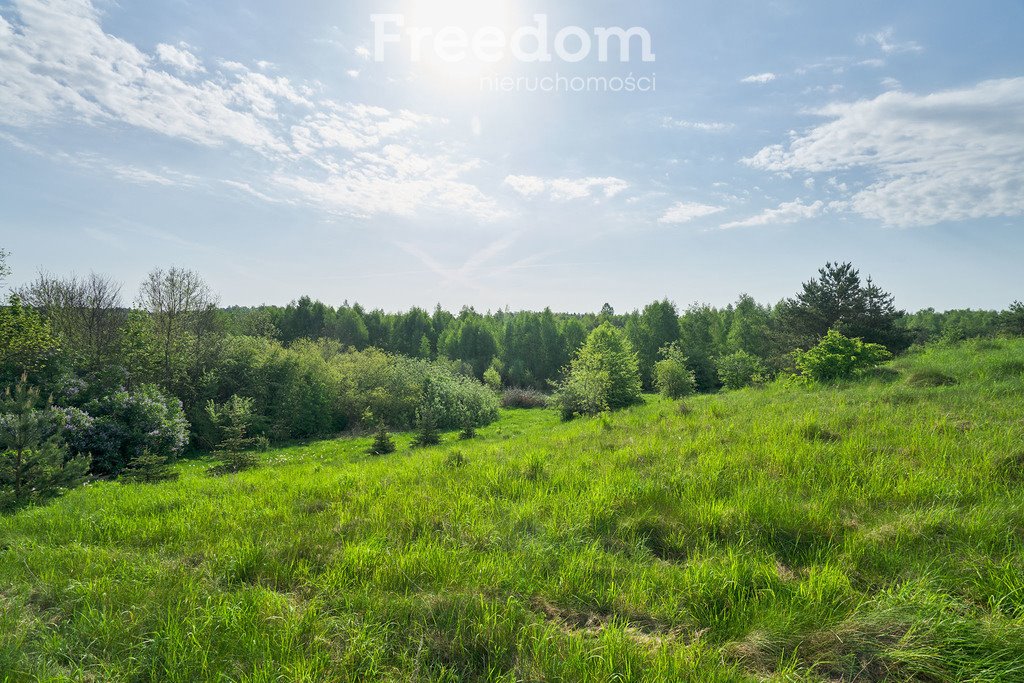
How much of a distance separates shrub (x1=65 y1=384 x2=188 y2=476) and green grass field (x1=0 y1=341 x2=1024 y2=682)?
50.4ft

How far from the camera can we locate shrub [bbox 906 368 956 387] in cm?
1024

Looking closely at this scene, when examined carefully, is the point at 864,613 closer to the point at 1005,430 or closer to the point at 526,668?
the point at 526,668

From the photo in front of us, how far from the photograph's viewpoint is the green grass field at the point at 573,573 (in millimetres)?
2699

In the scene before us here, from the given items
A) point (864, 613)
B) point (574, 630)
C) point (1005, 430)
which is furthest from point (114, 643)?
point (1005, 430)

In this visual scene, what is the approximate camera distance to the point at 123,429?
1986 cm

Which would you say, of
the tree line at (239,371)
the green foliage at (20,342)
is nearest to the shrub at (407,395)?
the tree line at (239,371)

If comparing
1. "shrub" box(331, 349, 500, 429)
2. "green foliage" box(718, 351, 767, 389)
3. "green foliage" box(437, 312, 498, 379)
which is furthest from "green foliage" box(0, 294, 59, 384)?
"green foliage" box(437, 312, 498, 379)

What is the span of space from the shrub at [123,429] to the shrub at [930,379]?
86.4ft

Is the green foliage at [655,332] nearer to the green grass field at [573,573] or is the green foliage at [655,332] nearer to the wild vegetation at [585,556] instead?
the wild vegetation at [585,556]

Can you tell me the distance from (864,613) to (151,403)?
87.9ft

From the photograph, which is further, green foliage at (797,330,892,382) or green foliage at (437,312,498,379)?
green foliage at (437,312,498,379)

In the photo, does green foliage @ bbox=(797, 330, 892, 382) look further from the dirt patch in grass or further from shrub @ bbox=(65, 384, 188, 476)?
shrub @ bbox=(65, 384, 188, 476)

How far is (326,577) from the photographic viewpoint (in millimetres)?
3881

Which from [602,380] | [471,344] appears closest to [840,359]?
[602,380]
